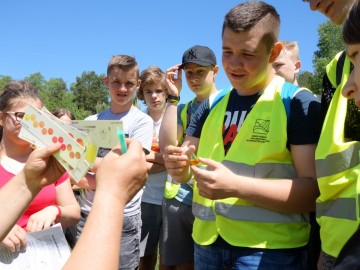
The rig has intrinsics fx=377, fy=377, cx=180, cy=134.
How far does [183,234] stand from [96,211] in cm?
257

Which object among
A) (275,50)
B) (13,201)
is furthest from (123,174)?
(275,50)

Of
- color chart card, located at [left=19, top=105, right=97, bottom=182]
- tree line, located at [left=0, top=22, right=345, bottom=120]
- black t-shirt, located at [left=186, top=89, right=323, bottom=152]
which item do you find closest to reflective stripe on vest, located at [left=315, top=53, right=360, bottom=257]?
black t-shirt, located at [left=186, top=89, right=323, bottom=152]

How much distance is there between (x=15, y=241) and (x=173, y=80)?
2.03 m

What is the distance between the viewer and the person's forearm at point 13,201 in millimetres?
1721

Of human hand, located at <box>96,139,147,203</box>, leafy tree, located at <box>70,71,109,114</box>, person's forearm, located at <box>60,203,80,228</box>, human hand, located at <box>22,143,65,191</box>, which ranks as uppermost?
human hand, located at <box>96,139,147,203</box>

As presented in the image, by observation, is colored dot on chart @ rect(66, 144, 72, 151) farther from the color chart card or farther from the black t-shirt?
the black t-shirt

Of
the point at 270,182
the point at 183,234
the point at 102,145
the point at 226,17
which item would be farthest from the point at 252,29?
the point at 183,234

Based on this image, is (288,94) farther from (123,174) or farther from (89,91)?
A: (89,91)

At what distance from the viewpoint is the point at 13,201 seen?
1.72 meters

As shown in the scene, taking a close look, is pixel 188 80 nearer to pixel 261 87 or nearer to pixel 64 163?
pixel 261 87

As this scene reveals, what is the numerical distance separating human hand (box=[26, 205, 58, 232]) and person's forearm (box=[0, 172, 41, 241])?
50 cm

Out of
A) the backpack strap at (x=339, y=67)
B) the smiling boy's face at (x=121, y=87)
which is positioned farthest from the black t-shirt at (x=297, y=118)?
the smiling boy's face at (x=121, y=87)

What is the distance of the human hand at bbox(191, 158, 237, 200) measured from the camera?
1.84 m

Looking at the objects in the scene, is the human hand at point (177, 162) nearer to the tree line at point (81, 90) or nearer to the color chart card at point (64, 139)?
the color chart card at point (64, 139)
